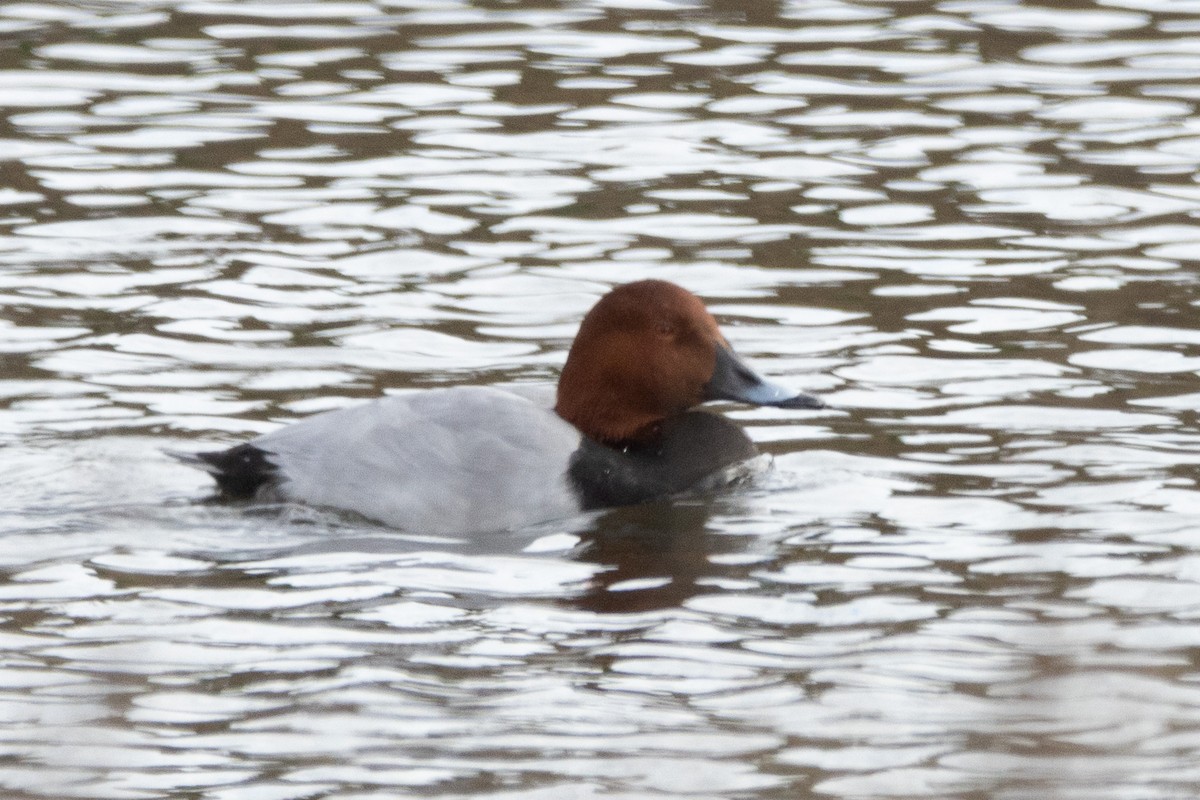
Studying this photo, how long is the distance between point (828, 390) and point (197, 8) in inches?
263

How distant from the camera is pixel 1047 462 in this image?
301 inches

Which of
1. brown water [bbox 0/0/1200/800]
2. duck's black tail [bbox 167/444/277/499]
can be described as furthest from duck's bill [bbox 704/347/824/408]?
duck's black tail [bbox 167/444/277/499]

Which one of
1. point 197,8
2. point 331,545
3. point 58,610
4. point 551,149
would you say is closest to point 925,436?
point 331,545

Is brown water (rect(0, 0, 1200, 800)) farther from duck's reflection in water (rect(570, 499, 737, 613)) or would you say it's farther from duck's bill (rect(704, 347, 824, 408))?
duck's bill (rect(704, 347, 824, 408))

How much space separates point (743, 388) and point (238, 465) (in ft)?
5.48

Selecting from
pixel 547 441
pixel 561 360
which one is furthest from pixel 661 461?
pixel 561 360

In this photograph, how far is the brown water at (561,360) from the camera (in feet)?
17.0

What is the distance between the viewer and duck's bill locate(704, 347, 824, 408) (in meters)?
7.61

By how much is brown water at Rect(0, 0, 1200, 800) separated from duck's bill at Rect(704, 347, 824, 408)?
0.89 feet

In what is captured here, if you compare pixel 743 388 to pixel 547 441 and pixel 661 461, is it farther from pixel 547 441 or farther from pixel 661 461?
pixel 547 441

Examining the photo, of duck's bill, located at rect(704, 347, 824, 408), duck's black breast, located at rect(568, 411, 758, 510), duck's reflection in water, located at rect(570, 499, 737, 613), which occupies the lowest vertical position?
duck's reflection in water, located at rect(570, 499, 737, 613)

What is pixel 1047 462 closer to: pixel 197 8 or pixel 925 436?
pixel 925 436

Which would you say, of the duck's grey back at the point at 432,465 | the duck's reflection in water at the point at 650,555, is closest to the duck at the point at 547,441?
the duck's grey back at the point at 432,465

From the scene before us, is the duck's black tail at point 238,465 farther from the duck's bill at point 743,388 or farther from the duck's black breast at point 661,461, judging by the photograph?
the duck's bill at point 743,388
